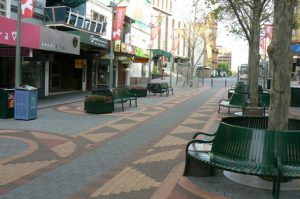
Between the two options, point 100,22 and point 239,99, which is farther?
point 100,22

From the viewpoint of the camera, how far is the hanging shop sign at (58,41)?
18.9 metres

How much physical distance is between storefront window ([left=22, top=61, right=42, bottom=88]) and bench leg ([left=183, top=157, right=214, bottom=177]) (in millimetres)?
17372

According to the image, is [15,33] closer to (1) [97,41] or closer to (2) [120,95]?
(2) [120,95]

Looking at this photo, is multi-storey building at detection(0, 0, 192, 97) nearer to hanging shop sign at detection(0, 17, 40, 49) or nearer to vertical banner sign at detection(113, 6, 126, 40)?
hanging shop sign at detection(0, 17, 40, 49)

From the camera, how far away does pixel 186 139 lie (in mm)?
10539

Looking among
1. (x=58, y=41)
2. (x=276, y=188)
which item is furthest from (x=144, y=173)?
(x=58, y=41)

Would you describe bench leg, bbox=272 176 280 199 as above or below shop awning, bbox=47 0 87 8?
below

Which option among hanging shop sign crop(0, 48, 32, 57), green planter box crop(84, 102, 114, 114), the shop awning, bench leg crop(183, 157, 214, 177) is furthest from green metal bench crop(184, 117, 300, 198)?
the shop awning

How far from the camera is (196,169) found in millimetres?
6766

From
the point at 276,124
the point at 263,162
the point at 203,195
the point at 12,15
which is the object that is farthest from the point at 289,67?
the point at 12,15

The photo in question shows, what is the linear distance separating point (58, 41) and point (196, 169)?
14.9 meters

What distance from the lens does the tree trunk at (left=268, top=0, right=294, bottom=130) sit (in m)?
6.27

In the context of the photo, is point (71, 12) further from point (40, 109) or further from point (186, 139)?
point (186, 139)

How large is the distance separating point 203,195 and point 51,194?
80.1 inches
